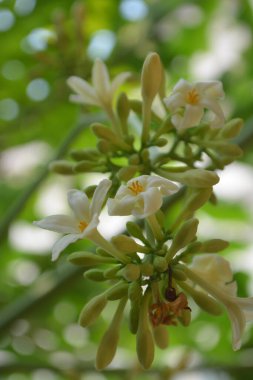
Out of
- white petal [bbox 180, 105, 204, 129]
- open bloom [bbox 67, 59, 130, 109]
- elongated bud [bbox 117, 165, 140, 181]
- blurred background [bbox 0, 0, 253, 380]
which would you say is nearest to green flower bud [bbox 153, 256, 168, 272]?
elongated bud [bbox 117, 165, 140, 181]

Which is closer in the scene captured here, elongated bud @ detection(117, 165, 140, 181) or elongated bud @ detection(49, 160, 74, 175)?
elongated bud @ detection(117, 165, 140, 181)

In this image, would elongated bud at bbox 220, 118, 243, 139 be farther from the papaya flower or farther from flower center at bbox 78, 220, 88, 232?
flower center at bbox 78, 220, 88, 232

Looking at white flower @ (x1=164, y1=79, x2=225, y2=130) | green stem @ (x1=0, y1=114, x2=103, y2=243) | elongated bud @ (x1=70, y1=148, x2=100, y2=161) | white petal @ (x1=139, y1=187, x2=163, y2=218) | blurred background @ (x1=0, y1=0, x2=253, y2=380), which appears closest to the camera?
white petal @ (x1=139, y1=187, x2=163, y2=218)

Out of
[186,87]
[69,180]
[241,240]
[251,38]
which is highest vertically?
[186,87]

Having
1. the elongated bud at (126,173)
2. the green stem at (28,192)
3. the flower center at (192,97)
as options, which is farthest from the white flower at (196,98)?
the green stem at (28,192)

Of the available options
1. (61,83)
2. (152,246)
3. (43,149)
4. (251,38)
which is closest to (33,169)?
(43,149)

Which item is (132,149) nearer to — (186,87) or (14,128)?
(186,87)

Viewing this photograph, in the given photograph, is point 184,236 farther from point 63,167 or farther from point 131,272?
point 63,167
